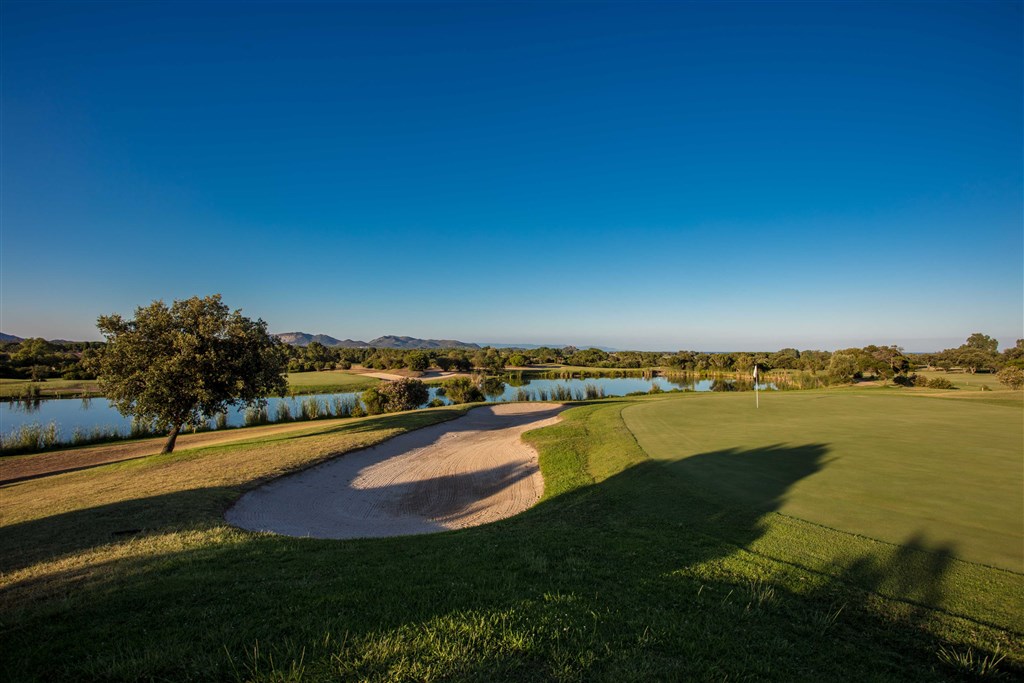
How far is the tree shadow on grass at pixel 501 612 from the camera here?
130 inches

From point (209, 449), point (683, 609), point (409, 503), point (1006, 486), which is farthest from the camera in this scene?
point (209, 449)

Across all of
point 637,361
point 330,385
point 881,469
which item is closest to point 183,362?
point 881,469

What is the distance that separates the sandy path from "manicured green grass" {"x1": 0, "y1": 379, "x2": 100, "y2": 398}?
162 feet

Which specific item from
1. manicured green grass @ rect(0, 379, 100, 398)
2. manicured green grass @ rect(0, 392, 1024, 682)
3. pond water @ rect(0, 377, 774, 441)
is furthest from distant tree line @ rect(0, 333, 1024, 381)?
manicured green grass @ rect(0, 392, 1024, 682)

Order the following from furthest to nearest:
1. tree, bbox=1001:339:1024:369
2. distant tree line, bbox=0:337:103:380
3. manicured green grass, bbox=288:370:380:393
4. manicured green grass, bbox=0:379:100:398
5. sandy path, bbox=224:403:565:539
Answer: distant tree line, bbox=0:337:103:380
manicured green grass, bbox=288:370:380:393
manicured green grass, bbox=0:379:100:398
tree, bbox=1001:339:1024:369
sandy path, bbox=224:403:565:539

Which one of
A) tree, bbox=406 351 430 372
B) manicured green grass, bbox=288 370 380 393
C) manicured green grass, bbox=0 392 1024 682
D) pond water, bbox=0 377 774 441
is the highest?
tree, bbox=406 351 430 372

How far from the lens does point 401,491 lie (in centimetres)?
1309

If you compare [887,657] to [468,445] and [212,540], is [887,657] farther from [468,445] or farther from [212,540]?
[468,445]

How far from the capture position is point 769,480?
9.31 m

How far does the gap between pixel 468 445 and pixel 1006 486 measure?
15574 mm

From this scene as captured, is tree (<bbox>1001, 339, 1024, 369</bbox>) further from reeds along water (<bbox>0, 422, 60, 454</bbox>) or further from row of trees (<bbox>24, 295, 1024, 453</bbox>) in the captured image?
reeds along water (<bbox>0, 422, 60, 454</bbox>)

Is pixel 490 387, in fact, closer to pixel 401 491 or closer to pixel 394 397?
pixel 394 397

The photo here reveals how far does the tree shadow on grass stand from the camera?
130 inches

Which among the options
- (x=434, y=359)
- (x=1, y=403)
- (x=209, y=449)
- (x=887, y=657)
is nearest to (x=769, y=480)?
(x=887, y=657)
